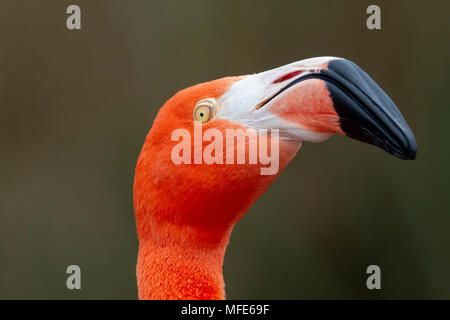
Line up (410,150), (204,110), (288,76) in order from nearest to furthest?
1. (410,150)
2. (288,76)
3. (204,110)

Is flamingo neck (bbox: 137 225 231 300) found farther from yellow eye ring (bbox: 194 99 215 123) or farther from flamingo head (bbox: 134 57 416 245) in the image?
yellow eye ring (bbox: 194 99 215 123)

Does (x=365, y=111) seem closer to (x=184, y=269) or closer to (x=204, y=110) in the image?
(x=204, y=110)

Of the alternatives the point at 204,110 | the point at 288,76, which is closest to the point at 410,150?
the point at 288,76

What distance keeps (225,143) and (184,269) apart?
0.51 m

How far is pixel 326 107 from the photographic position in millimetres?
1524

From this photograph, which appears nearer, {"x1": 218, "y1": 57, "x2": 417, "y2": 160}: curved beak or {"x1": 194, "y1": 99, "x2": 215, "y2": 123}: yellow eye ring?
{"x1": 218, "y1": 57, "x2": 417, "y2": 160}: curved beak

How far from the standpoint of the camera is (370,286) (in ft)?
14.8

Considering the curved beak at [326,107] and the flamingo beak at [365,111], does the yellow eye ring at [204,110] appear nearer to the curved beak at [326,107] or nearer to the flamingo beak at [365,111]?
the curved beak at [326,107]

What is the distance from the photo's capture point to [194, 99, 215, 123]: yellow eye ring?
1.76 m

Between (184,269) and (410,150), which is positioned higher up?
(410,150)

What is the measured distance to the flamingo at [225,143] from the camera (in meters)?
1.50

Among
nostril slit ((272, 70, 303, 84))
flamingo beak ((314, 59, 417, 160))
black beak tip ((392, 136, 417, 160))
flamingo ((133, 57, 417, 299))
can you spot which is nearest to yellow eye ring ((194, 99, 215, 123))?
A: flamingo ((133, 57, 417, 299))

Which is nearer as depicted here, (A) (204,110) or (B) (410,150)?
(B) (410,150)
